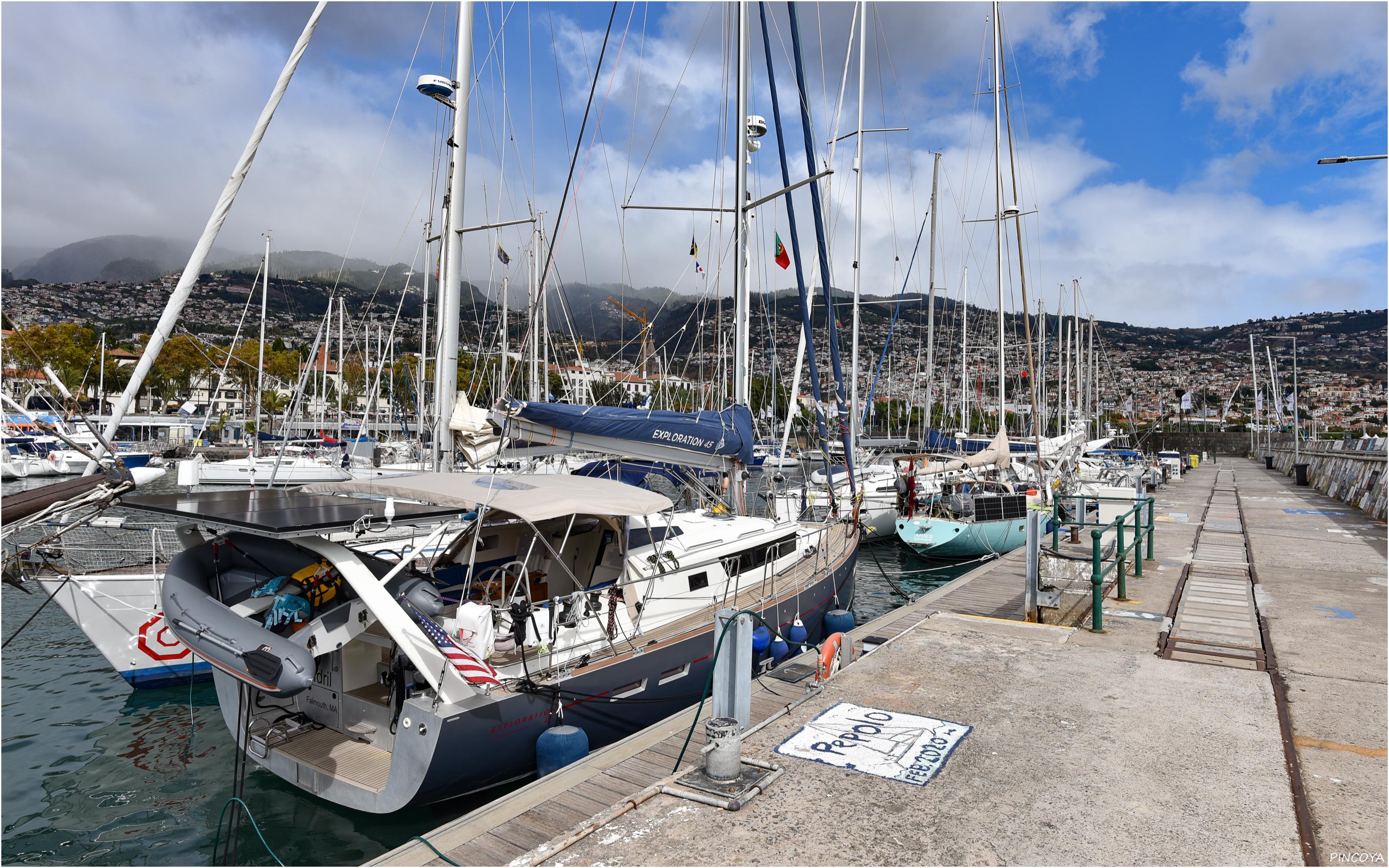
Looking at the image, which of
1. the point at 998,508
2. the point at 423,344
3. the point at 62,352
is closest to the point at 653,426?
the point at 998,508

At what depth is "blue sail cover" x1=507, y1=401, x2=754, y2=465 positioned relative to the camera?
10.0 metres

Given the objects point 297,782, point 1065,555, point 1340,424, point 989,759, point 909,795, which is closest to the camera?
point 909,795

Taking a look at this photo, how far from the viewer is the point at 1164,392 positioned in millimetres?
162625

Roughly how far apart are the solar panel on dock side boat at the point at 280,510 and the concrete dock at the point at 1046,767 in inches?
96.3

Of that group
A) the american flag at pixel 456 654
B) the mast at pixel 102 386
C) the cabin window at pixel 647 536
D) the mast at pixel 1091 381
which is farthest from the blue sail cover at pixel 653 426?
the mast at pixel 1091 381

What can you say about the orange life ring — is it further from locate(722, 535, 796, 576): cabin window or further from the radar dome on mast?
the radar dome on mast

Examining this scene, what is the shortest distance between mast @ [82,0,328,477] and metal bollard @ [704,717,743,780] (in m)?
4.37

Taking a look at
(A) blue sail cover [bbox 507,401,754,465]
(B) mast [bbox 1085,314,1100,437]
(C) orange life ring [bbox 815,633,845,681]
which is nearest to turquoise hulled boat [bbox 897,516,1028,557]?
(A) blue sail cover [bbox 507,401,754,465]

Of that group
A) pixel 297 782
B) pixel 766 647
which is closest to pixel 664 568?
pixel 766 647

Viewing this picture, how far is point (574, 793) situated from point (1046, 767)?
130 inches

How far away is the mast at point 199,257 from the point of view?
5320 millimetres

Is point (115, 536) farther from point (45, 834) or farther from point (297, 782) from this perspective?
point (297, 782)

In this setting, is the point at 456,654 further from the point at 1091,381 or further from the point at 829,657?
the point at 1091,381

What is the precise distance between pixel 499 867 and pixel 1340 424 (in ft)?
516
